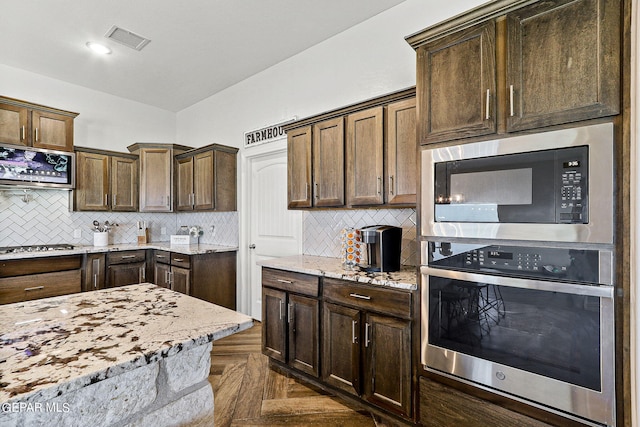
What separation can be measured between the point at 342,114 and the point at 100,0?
2179mm

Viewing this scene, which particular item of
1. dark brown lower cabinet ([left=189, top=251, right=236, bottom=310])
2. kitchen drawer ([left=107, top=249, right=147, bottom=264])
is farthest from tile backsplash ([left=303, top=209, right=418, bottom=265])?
kitchen drawer ([left=107, top=249, right=147, bottom=264])

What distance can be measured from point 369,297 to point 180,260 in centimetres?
267

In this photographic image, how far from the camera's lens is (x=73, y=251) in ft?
11.4

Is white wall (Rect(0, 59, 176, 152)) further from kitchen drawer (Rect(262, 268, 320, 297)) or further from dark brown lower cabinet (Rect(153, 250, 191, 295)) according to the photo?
kitchen drawer (Rect(262, 268, 320, 297))

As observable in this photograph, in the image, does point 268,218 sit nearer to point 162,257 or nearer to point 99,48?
point 162,257

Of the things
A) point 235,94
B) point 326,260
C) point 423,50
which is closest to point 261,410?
point 326,260

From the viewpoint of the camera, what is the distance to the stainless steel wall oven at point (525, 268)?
1.34 meters

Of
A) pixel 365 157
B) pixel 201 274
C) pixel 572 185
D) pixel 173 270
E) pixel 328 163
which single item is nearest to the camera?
pixel 572 185

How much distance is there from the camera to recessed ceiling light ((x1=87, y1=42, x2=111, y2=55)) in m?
3.26

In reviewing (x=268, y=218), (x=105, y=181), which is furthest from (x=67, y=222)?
(x=268, y=218)

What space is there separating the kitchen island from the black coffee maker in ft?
4.31

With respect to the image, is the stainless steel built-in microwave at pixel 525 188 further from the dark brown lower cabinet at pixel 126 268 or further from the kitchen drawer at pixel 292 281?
the dark brown lower cabinet at pixel 126 268

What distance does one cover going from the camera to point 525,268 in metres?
1.51

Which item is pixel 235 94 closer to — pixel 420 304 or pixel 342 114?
pixel 342 114
